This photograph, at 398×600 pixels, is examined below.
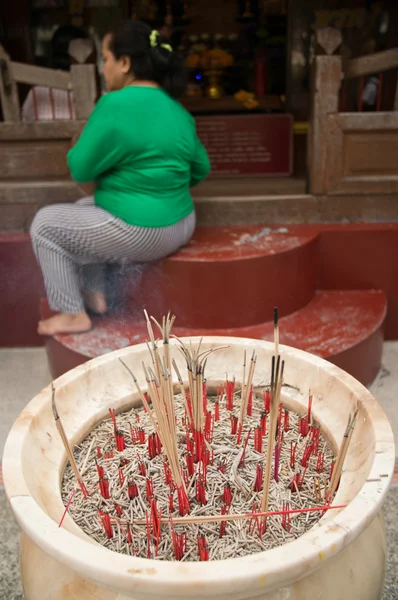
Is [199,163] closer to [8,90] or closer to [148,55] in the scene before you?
[148,55]

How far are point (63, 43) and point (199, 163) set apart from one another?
267 cm

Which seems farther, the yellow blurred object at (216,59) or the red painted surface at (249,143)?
the yellow blurred object at (216,59)

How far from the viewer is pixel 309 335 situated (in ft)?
8.39

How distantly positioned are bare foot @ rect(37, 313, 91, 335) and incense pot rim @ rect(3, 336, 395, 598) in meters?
1.10

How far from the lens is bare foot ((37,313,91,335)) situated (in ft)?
8.41

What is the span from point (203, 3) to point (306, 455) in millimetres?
4854

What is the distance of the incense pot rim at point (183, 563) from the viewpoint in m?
0.88

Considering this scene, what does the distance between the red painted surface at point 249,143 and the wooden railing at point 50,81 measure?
59.6 inches

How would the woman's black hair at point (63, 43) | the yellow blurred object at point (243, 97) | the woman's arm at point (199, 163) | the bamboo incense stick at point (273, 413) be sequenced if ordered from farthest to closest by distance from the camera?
the yellow blurred object at point (243, 97), the woman's black hair at point (63, 43), the woman's arm at point (199, 163), the bamboo incense stick at point (273, 413)

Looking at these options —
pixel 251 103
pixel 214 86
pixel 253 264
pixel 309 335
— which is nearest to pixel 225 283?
pixel 253 264

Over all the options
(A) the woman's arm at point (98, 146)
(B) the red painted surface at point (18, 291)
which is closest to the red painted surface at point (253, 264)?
(B) the red painted surface at point (18, 291)

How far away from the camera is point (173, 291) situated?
2635 mm

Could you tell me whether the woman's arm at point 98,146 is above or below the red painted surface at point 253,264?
above

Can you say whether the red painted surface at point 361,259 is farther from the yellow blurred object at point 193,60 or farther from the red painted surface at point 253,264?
the yellow blurred object at point 193,60
